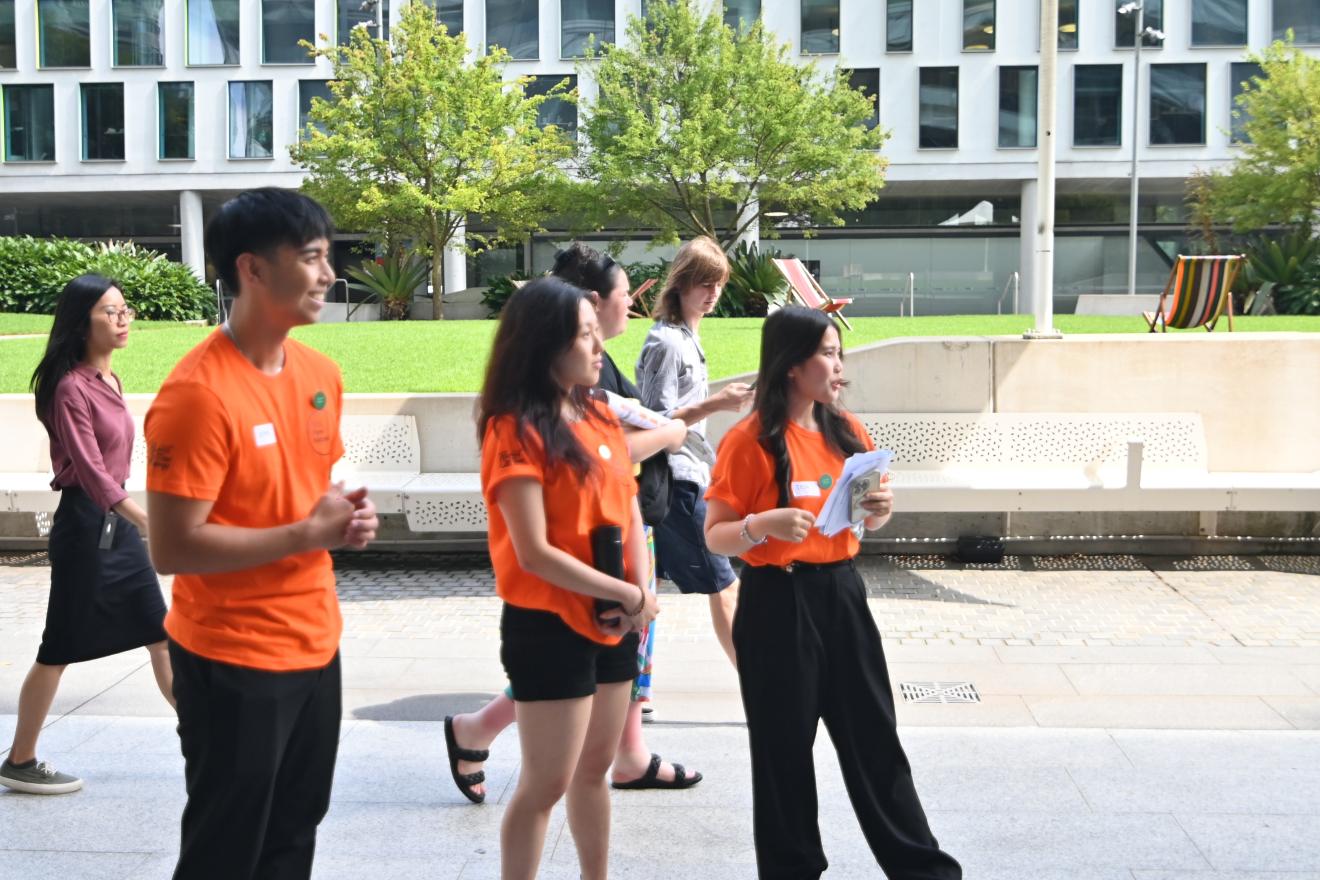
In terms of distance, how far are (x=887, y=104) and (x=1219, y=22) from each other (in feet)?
34.3

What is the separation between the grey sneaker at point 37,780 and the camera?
193 inches

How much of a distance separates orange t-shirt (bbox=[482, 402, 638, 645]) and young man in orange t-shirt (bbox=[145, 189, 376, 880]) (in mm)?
495

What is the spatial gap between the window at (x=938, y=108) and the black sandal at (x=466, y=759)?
4315cm

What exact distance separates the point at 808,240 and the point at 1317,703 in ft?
142

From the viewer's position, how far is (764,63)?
116 ft

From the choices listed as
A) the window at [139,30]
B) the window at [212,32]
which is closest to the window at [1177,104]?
the window at [212,32]

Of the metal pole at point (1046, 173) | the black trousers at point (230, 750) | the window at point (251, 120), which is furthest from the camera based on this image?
the window at point (251, 120)

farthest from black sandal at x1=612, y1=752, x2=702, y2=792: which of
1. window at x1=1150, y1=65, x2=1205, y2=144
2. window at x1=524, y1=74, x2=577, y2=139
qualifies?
window at x1=1150, y1=65, x2=1205, y2=144

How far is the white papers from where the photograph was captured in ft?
11.5

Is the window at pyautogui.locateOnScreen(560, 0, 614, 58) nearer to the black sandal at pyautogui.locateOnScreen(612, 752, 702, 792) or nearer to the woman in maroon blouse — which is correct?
the woman in maroon blouse

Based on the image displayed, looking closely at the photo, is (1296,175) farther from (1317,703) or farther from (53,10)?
(53,10)

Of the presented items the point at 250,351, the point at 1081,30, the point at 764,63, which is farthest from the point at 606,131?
the point at 250,351

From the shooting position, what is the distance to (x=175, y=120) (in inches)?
1845

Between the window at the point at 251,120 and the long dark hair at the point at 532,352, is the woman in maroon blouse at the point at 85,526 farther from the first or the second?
the window at the point at 251,120
